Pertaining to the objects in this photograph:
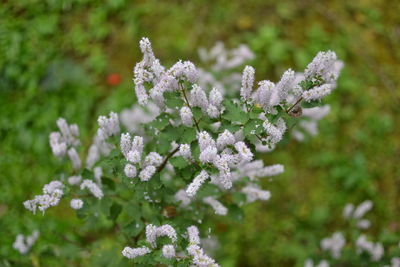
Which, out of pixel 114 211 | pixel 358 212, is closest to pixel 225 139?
pixel 114 211

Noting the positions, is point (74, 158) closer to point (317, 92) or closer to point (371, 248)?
point (317, 92)

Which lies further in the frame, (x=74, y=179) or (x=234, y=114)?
(x=74, y=179)

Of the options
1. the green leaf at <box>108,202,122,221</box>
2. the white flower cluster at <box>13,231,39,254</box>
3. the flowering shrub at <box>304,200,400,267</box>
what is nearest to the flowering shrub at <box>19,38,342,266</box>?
the green leaf at <box>108,202,122,221</box>

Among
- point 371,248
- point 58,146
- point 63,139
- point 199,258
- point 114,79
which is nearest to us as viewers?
point 199,258

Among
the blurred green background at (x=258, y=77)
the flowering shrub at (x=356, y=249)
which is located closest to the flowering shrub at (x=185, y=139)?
the flowering shrub at (x=356, y=249)

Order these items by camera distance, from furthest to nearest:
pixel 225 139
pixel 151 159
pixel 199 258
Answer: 1. pixel 151 159
2. pixel 225 139
3. pixel 199 258

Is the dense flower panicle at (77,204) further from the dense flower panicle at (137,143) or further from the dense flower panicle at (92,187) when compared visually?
the dense flower panicle at (137,143)
